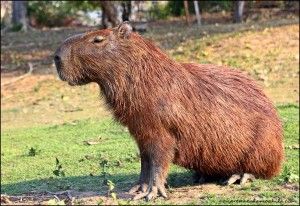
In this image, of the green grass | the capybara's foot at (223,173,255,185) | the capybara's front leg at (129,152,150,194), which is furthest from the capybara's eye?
the capybara's foot at (223,173,255,185)

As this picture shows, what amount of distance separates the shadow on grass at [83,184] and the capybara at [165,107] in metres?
0.41

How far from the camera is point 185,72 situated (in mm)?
6070

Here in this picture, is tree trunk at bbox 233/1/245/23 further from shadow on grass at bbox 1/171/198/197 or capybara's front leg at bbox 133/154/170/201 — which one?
capybara's front leg at bbox 133/154/170/201

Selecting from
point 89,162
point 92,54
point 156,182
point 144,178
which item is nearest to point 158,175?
point 156,182

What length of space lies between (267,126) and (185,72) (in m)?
0.85

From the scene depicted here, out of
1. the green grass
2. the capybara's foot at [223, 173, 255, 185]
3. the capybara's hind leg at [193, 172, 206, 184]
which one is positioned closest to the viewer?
the green grass

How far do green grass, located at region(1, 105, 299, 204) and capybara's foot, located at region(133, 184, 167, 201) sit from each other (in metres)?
0.09

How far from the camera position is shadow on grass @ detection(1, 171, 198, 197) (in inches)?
254

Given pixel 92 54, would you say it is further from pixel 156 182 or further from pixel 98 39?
pixel 156 182

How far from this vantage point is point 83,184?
22.7ft

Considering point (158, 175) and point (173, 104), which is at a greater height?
point (173, 104)

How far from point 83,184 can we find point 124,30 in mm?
1713

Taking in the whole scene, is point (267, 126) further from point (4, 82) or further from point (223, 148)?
point (4, 82)

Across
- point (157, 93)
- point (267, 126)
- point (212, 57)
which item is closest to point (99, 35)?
point (157, 93)
